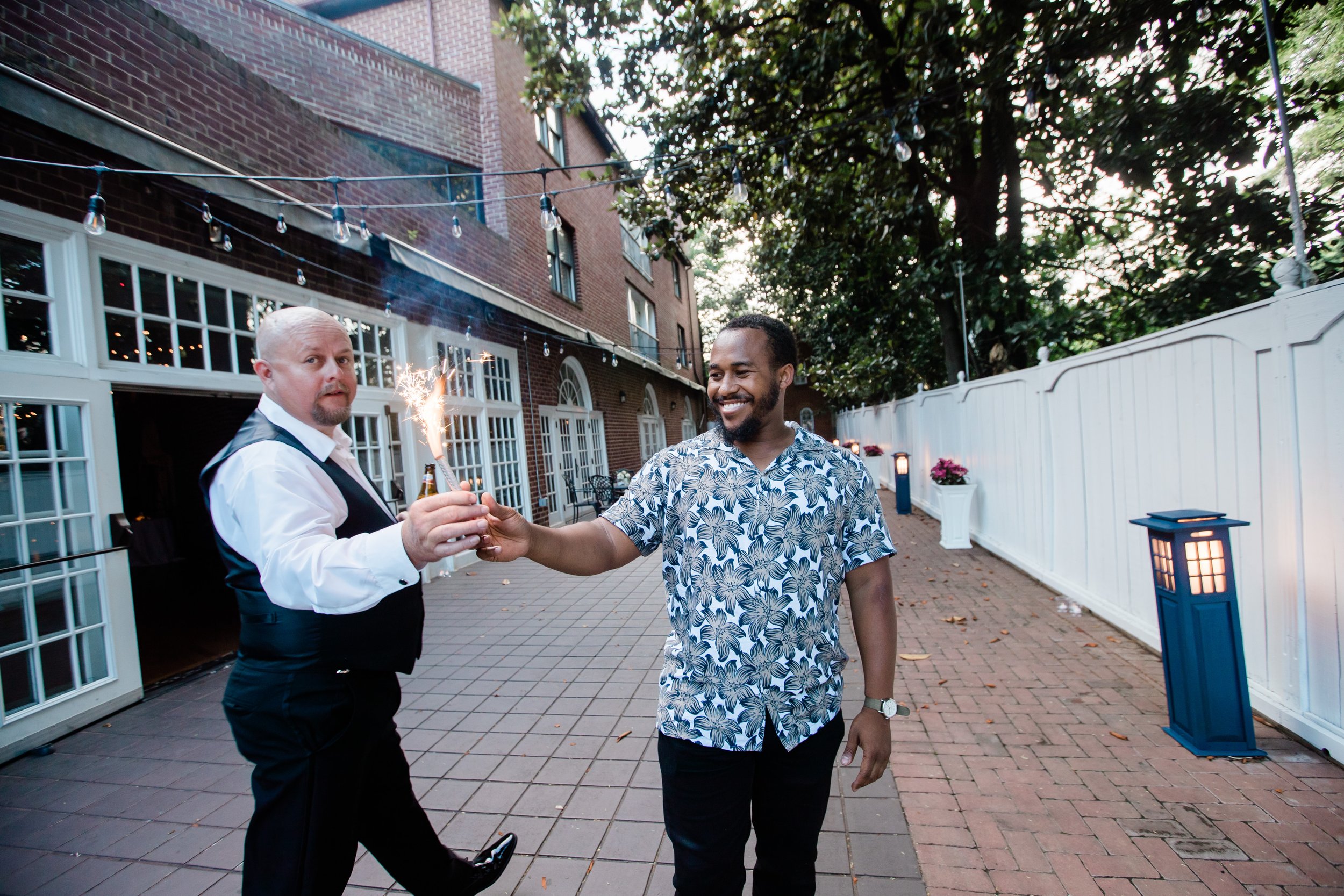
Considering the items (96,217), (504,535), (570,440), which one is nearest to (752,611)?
(504,535)

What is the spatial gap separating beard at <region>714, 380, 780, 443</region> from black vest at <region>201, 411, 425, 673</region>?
98 cm

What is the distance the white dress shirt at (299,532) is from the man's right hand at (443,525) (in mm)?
54

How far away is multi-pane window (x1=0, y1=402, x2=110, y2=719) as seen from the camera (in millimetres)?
3654

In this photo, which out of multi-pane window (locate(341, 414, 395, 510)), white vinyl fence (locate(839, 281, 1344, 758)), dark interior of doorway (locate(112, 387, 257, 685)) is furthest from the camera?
dark interior of doorway (locate(112, 387, 257, 685))

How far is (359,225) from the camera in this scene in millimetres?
6594

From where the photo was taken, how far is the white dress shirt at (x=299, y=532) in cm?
139

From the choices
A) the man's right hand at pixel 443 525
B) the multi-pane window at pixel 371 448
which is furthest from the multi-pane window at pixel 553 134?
the man's right hand at pixel 443 525

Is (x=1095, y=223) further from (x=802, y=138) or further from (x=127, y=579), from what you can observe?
(x=127, y=579)

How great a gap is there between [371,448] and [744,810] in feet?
21.6

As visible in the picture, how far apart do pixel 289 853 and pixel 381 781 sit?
0.36 metres

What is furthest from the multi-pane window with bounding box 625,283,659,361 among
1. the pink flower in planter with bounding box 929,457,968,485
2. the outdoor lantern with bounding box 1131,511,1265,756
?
the outdoor lantern with bounding box 1131,511,1265,756

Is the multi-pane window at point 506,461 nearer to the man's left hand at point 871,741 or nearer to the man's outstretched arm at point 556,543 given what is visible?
the man's outstretched arm at point 556,543

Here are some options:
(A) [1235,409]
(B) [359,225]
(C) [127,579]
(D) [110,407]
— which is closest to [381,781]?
(C) [127,579]

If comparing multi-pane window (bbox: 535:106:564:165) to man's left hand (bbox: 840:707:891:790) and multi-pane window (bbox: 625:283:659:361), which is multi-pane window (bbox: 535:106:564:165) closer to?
multi-pane window (bbox: 625:283:659:361)
